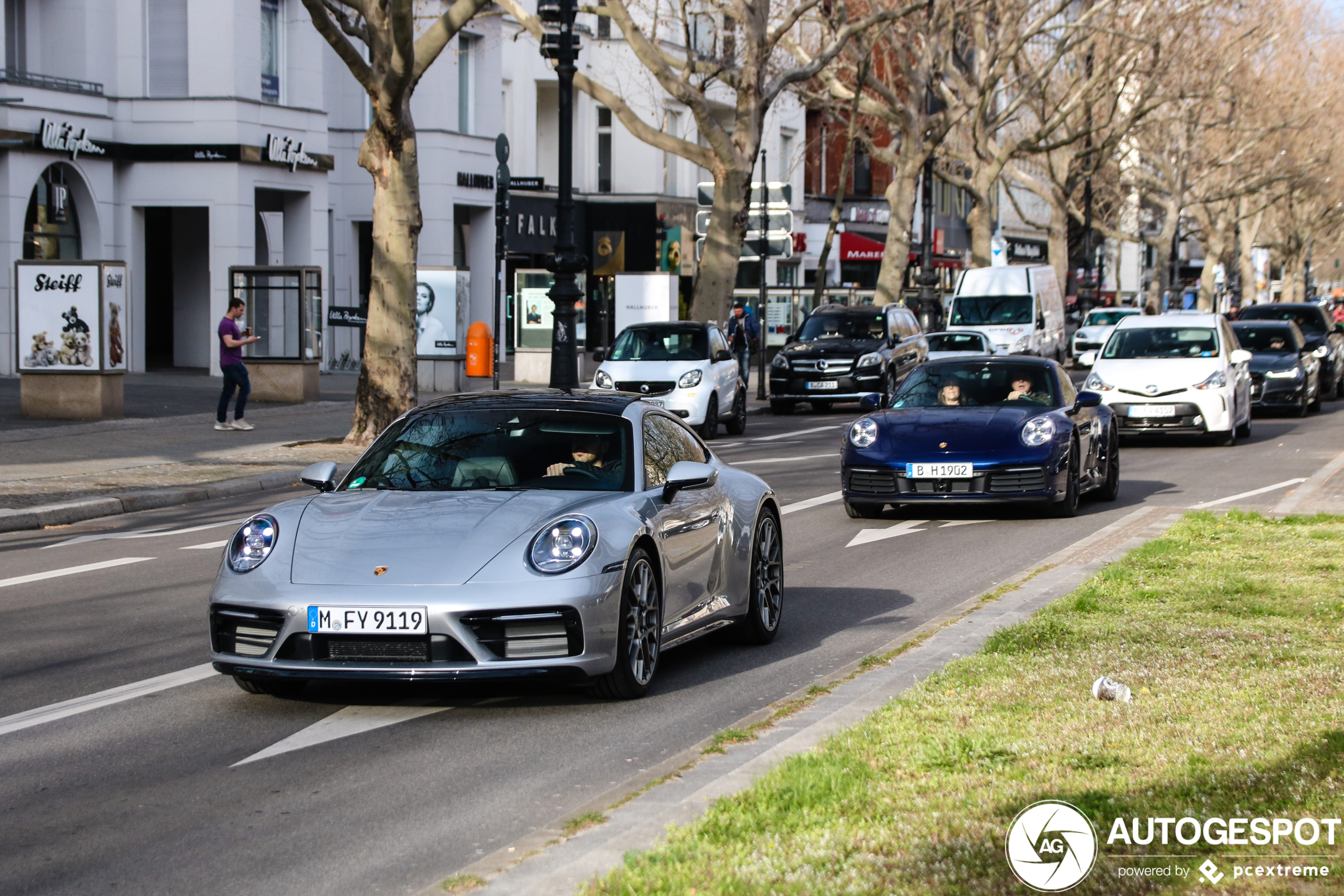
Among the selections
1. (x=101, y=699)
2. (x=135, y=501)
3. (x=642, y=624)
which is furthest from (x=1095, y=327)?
(x=101, y=699)

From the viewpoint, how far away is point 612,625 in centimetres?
703

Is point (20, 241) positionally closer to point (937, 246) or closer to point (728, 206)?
point (728, 206)

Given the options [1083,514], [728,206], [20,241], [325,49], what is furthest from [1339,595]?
[325,49]

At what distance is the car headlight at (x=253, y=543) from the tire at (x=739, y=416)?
19.2 meters

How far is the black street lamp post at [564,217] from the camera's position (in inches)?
914

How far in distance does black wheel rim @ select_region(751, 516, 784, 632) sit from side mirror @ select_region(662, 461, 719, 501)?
106 cm

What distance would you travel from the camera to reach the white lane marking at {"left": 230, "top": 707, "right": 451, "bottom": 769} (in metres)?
6.55

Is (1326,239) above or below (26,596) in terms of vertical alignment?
above

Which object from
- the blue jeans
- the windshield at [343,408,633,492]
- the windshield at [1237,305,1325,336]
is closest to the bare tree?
the blue jeans

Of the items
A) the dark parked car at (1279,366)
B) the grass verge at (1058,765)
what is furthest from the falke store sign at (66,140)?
the grass verge at (1058,765)

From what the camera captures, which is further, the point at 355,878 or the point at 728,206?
the point at 728,206

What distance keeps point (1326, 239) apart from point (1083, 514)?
114 meters

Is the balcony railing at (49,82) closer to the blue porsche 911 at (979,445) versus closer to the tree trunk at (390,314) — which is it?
the tree trunk at (390,314)

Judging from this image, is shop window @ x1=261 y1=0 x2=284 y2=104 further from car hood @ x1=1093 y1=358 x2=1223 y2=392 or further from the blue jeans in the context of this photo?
car hood @ x1=1093 y1=358 x2=1223 y2=392
